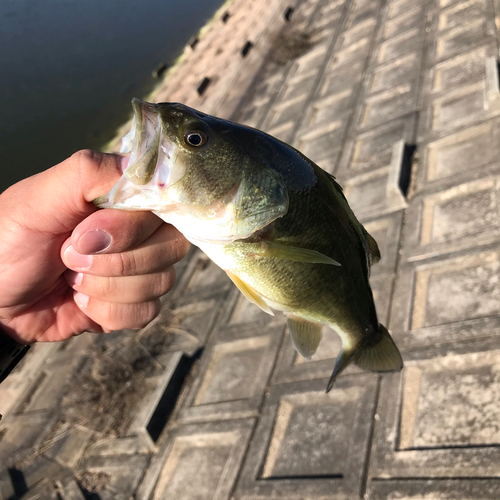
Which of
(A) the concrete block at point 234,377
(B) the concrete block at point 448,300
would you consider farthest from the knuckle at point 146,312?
(B) the concrete block at point 448,300

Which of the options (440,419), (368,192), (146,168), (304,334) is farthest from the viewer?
(368,192)

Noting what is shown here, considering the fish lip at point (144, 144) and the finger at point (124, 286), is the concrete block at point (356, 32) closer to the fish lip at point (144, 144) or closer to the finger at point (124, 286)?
the finger at point (124, 286)

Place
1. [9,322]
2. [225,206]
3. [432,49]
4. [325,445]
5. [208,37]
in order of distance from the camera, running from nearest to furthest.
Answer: [225,206] → [9,322] → [325,445] → [432,49] → [208,37]

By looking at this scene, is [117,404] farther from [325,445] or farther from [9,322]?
[9,322]

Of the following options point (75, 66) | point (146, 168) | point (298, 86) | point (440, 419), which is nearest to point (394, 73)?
point (298, 86)

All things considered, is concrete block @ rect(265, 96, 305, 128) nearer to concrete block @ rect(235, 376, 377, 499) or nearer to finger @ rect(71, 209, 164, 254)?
concrete block @ rect(235, 376, 377, 499)

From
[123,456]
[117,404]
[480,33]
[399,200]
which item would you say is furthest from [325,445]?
[480,33]

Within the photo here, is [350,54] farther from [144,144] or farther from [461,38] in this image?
[144,144]
